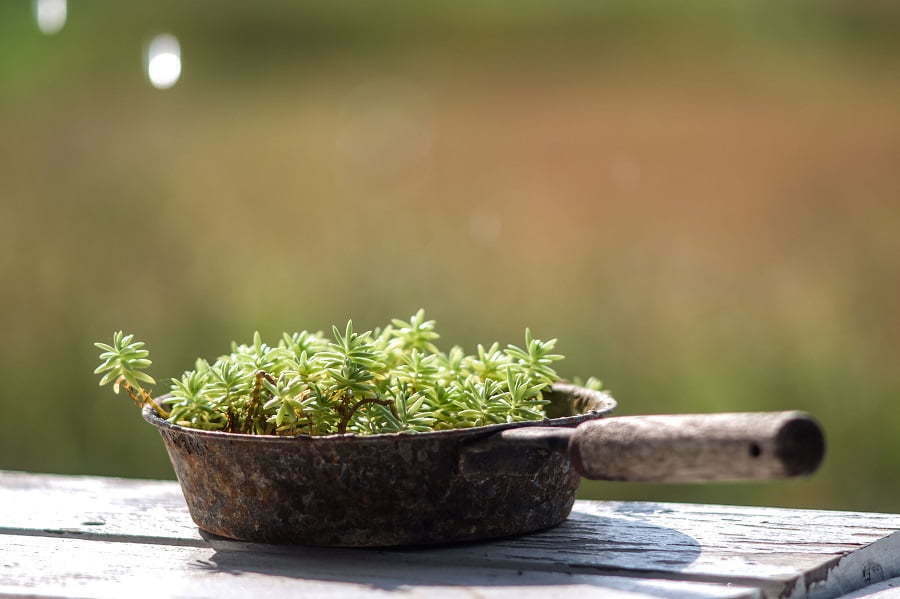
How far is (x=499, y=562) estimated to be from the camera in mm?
949

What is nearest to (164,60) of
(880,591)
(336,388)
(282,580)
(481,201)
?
(481,201)

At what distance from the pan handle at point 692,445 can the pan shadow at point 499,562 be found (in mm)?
108

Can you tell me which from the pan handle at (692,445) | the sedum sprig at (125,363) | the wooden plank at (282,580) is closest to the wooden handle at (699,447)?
the pan handle at (692,445)

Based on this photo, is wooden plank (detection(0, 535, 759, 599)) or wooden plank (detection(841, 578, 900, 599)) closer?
wooden plank (detection(0, 535, 759, 599))

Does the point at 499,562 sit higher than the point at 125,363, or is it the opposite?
the point at 125,363

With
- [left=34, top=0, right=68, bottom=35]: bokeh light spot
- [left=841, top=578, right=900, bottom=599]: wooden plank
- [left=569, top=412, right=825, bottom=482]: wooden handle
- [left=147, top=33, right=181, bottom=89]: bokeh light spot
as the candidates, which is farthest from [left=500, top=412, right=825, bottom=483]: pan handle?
[left=34, top=0, right=68, bottom=35]: bokeh light spot

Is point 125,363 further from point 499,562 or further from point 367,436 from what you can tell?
point 499,562

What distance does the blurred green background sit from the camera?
9.11 ft

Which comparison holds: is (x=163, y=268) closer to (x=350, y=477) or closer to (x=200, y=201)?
(x=200, y=201)

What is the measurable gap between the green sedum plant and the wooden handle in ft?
0.47

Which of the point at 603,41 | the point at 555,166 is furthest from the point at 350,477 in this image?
the point at 603,41

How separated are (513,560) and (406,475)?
0.13 meters

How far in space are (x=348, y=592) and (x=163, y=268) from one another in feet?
7.81

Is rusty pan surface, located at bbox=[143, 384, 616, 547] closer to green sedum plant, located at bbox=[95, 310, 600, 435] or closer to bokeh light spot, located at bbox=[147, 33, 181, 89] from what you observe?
green sedum plant, located at bbox=[95, 310, 600, 435]
